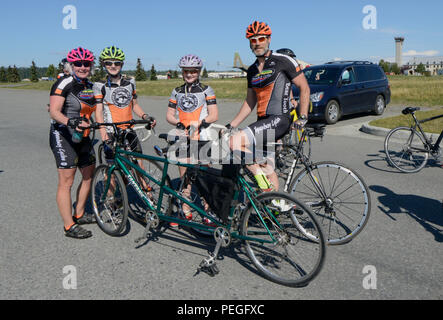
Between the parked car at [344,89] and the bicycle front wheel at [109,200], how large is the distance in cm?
901

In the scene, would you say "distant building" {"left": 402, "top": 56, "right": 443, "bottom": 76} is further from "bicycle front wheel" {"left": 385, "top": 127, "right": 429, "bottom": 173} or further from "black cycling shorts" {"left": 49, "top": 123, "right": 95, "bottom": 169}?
"black cycling shorts" {"left": 49, "top": 123, "right": 95, "bottom": 169}

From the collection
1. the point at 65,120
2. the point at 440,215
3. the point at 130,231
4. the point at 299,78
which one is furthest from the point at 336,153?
the point at 65,120

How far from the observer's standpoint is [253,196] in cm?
340

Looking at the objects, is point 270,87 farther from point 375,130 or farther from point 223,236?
point 375,130

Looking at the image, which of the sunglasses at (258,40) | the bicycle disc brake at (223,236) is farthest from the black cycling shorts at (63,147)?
the sunglasses at (258,40)

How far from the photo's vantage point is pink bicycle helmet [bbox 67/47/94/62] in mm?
4125

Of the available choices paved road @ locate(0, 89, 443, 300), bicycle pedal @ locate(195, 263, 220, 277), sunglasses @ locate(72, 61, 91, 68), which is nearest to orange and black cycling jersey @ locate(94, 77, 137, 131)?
Result: sunglasses @ locate(72, 61, 91, 68)

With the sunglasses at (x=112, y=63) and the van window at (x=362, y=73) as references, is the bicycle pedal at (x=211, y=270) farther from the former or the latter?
the van window at (x=362, y=73)

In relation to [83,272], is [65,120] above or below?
above

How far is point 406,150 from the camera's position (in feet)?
23.1

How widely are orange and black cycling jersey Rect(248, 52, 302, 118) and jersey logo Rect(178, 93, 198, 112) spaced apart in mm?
725

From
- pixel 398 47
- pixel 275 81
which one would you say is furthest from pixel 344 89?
pixel 398 47
